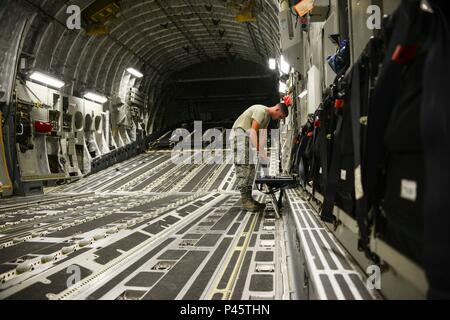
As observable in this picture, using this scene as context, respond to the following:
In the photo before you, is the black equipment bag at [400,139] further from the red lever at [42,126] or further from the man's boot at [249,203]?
the red lever at [42,126]

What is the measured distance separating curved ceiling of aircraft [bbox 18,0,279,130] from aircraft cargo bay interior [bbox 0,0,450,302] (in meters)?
0.08

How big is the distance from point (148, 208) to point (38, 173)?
5.17 m

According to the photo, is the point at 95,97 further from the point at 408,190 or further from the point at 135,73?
the point at 408,190

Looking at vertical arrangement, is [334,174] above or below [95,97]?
below

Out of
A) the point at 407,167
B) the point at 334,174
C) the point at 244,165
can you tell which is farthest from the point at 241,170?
the point at 407,167

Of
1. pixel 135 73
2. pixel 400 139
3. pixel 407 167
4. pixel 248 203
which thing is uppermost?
pixel 135 73

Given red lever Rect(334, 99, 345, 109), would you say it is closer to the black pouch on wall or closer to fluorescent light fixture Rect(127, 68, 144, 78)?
the black pouch on wall

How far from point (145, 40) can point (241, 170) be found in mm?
11611

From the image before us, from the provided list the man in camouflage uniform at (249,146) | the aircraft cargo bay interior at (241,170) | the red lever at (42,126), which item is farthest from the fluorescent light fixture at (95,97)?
the man in camouflage uniform at (249,146)

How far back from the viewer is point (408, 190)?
124 cm

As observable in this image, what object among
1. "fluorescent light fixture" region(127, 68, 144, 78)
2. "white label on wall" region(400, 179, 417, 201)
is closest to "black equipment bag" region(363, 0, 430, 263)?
"white label on wall" region(400, 179, 417, 201)

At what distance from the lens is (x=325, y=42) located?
4176mm
